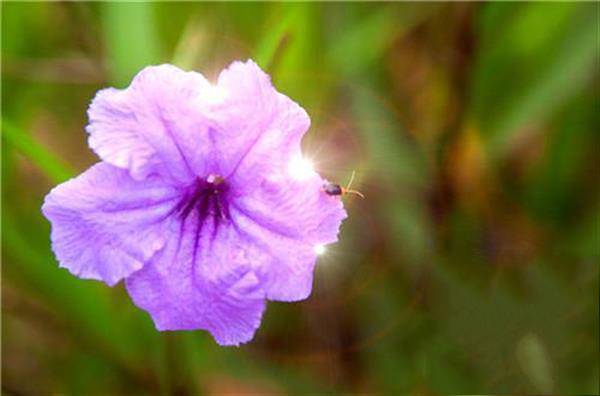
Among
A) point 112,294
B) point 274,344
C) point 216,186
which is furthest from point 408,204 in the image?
point 216,186

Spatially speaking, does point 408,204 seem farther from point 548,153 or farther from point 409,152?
point 548,153

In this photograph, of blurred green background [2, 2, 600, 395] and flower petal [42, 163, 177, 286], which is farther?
blurred green background [2, 2, 600, 395]

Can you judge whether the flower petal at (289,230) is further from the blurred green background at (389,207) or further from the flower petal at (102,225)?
the blurred green background at (389,207)

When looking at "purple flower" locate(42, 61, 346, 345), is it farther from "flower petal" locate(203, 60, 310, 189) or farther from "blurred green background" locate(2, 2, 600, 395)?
"blurred green background" locate(2, 2, 600, 395)

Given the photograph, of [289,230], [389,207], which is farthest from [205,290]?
[389,207]

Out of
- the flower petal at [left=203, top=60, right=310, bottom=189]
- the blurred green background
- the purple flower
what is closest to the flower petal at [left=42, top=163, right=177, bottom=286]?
the purple flower

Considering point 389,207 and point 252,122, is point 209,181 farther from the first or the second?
point 389,207
